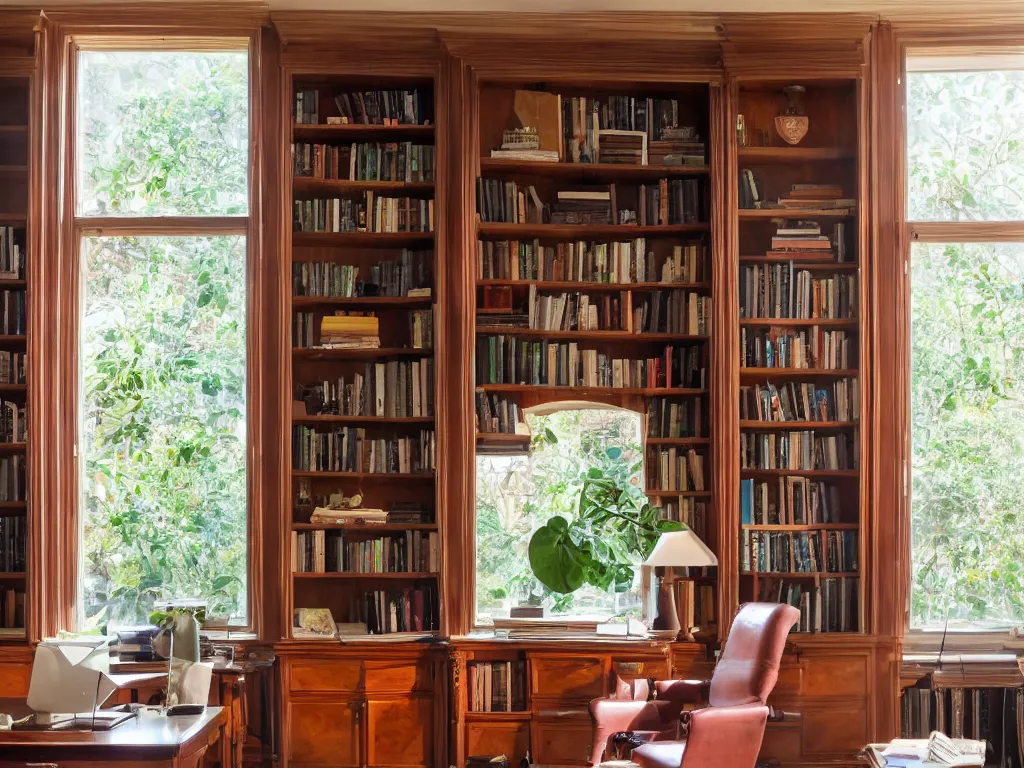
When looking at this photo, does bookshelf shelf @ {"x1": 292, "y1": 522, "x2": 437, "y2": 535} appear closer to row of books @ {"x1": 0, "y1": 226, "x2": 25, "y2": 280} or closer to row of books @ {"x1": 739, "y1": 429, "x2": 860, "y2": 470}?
row of books @ {"x1": 739, "y1": 429, "x2": 860, "y2": 470}

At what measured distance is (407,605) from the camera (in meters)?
5.96

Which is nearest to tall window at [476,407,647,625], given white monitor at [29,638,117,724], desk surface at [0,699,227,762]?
desk surface at [0,699,227,762]

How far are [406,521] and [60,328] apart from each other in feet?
6.97

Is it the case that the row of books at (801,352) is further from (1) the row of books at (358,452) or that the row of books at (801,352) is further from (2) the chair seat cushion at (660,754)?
(2) the chair seat cushion at (660,754)

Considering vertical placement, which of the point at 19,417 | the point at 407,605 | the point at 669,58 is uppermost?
the point at 669,58

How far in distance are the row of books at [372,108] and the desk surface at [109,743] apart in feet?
11.0

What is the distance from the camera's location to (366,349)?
5941 mm

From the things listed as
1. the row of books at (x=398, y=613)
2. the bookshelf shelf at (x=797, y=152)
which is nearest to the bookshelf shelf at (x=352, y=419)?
the row of books at (x=398, y=613)

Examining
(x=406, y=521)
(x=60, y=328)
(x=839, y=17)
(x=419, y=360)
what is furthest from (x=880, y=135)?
(x=60, y=328)

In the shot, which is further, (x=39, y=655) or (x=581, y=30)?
(x=581, y=30)

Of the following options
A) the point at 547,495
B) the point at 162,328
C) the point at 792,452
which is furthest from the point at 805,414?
the point at 162,328

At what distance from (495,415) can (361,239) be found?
3.99 ft

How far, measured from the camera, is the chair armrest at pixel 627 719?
527cm

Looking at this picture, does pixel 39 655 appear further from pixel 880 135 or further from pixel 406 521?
pixel 880 135
